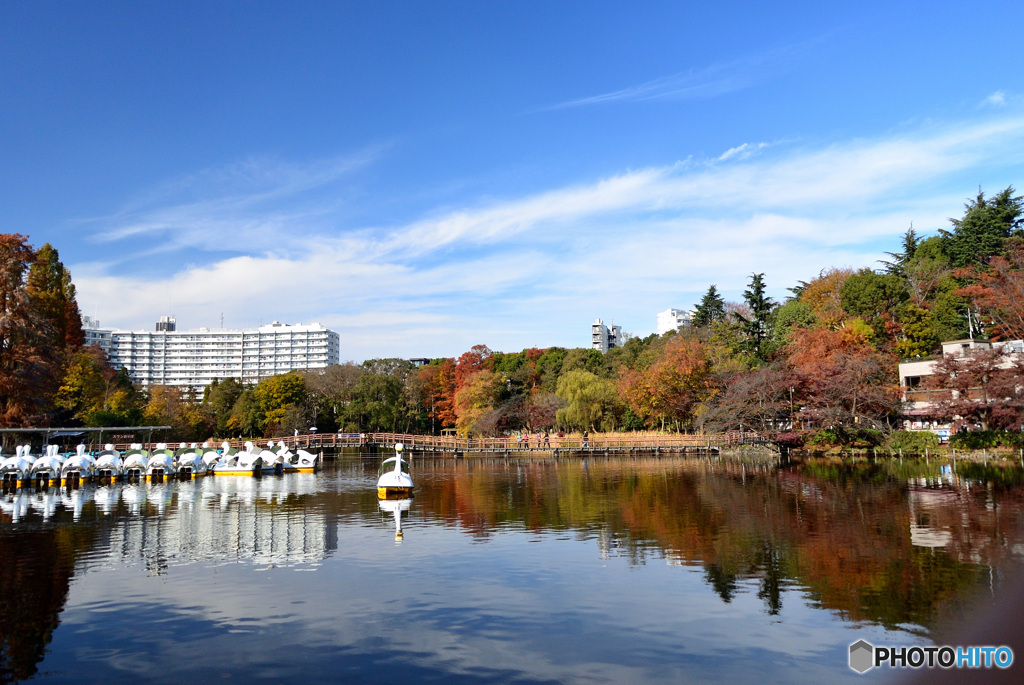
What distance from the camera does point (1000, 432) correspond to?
33.6m

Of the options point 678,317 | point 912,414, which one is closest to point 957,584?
point 912,414

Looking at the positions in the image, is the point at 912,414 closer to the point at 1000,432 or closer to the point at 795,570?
the point at 1000,432

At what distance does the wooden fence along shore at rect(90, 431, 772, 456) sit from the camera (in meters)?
48.3

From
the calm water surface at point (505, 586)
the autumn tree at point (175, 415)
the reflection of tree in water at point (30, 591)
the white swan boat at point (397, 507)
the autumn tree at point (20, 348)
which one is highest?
the autumn tree at point (20, 348)

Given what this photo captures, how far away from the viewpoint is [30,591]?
39.9 feet

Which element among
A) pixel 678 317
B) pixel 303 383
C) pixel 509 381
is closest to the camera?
pixel 509 381

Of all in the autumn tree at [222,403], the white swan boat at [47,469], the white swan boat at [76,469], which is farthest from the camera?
the autumn tree at [222,403]

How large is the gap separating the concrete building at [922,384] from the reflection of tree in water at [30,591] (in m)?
38.2

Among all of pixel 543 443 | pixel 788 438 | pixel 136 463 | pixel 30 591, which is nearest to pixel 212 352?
pixel 543 443

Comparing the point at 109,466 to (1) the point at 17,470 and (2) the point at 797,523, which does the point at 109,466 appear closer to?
(1) the point at 17,470

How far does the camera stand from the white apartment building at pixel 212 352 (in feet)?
467

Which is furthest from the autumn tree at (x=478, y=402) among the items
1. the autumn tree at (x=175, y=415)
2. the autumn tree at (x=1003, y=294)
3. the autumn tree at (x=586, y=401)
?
the autumn tree at (x=1003, y=294)

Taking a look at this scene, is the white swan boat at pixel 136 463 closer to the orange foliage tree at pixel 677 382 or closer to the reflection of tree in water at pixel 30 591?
the reflection of tree in water at pixel 30 591

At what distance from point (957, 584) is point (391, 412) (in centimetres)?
6127
